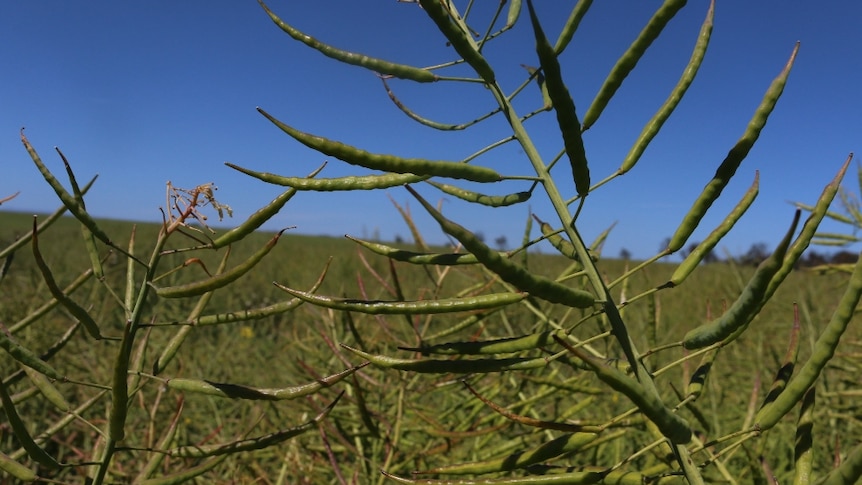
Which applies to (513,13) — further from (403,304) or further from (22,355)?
(22,355)

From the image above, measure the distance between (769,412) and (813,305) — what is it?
89.7 inches

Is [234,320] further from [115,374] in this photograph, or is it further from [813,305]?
[813,305]

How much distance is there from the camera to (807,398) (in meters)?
0.41

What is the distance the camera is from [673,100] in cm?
39

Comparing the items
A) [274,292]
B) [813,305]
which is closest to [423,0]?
[813,305]

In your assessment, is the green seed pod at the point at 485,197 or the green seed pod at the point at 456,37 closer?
the green seed pod at the point at 456,37

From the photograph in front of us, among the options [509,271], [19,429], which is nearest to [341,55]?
[509,271]

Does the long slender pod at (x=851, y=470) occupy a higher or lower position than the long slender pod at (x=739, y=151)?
lower

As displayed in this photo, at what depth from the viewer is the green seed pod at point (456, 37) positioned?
1.00 ft

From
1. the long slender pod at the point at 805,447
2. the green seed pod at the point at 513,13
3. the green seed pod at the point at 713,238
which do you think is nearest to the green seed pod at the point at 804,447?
the long slender pod at the point at 805,447

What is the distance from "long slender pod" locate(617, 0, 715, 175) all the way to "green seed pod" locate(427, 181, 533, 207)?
0.21ft

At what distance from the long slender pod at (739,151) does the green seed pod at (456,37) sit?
139 millimetres

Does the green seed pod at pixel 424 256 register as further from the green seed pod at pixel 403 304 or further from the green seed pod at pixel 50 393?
the green seed pod at pixel 50 393

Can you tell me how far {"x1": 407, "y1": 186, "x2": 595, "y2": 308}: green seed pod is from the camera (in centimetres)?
28
